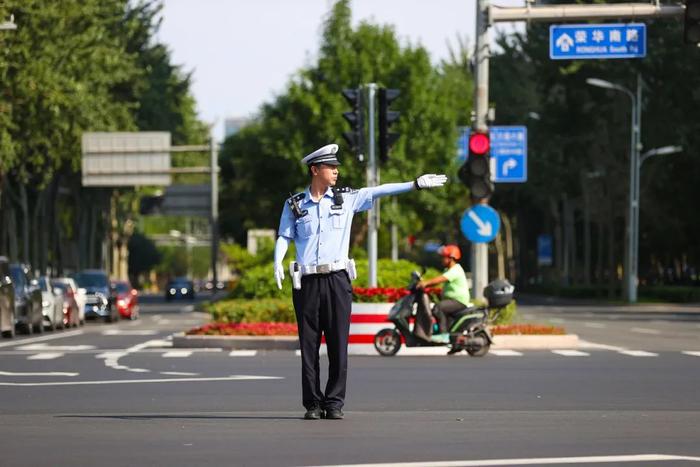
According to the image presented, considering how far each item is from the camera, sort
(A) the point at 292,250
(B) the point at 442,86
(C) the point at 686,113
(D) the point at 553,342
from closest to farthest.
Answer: (D) the point at 553,342 < (A) the point at 292,250 < (C) the point at 686,113 < (B) the point at 442,86

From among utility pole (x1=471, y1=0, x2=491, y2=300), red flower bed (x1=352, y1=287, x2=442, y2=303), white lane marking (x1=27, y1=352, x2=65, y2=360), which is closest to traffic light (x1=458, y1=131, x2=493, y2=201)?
utility pole (x1=471, y1=0, x2=491, y2=300)

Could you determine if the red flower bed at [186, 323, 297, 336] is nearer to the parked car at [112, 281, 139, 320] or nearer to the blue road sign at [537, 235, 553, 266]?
the parked car at [112, 281, 139, 320]

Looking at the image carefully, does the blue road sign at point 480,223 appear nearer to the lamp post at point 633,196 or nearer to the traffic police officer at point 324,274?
the traffic police officer at point 324,274

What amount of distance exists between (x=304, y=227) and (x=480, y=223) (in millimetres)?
16455

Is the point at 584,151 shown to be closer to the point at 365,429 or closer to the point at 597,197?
the point at 597,197

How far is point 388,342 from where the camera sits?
26.8 meters

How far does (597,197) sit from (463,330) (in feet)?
186

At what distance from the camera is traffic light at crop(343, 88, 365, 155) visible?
100 ft

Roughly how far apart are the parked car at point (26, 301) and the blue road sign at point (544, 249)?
59788 mm

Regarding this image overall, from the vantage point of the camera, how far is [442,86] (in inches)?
2867

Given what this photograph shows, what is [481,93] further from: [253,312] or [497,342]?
[253,312]

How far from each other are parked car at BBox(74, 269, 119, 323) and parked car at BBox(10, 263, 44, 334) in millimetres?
12384

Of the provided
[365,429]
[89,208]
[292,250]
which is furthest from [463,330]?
[89,208]

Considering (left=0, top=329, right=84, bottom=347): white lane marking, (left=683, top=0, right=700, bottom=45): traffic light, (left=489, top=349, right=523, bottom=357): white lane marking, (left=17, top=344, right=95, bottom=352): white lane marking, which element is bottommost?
(left=0, top=329, right=84, bottom=347): white lane marking
